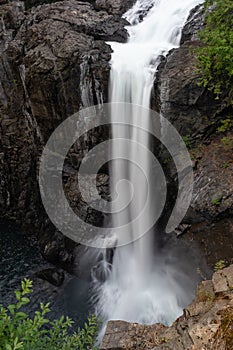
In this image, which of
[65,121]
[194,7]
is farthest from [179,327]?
[194,7]

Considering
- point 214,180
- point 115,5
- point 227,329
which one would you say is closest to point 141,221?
point 214,180

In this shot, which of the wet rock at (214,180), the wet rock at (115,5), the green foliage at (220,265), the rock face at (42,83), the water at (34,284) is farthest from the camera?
the wet rock at (115,5)

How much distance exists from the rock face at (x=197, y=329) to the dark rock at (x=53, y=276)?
5613 mm

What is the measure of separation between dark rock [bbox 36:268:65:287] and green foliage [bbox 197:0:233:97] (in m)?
8.85

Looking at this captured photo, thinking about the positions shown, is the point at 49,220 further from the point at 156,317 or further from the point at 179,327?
the point at 179,327

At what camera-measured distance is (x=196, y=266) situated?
9453 millimetres

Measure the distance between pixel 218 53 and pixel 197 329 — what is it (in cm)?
804

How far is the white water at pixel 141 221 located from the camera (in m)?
10.1

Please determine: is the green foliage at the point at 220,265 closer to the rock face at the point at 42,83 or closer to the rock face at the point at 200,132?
the rock face at the point at 200,132

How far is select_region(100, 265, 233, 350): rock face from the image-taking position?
425cm

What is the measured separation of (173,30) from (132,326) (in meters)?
11.5

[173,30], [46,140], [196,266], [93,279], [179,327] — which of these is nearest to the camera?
[179,327]

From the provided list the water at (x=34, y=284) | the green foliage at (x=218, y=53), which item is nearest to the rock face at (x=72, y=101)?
the green foliage at (x=218, y=53)

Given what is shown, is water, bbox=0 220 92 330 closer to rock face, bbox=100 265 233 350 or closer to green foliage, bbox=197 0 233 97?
rock face, bbox=100 265 233 350
